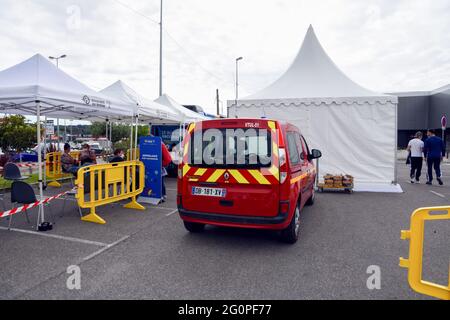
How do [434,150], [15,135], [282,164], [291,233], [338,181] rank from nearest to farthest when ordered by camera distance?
[282,164] → [291,233] → [338,181] → [434,150] → [15,135]

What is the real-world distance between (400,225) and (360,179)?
14.0 ft

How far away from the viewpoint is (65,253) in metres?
4.51

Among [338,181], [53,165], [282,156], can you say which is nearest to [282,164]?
[282,156]

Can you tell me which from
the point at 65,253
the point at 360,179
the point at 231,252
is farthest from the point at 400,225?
the point at 65,253

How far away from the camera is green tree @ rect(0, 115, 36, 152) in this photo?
788 inches

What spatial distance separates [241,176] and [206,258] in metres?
1.21

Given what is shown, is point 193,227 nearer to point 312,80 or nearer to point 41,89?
point 41,89

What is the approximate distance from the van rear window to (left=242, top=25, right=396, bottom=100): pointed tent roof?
6.10m

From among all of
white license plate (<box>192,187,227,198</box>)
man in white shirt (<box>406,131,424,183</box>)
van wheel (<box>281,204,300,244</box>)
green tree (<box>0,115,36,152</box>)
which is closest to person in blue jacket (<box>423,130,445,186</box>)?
man in white shirt (<box>406,131,424,183</box>)

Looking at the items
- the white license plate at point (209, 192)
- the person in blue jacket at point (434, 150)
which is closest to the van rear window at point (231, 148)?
the white license plate at point (209, 192)

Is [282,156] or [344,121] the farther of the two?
[344,121]

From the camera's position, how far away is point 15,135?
65.9ft
